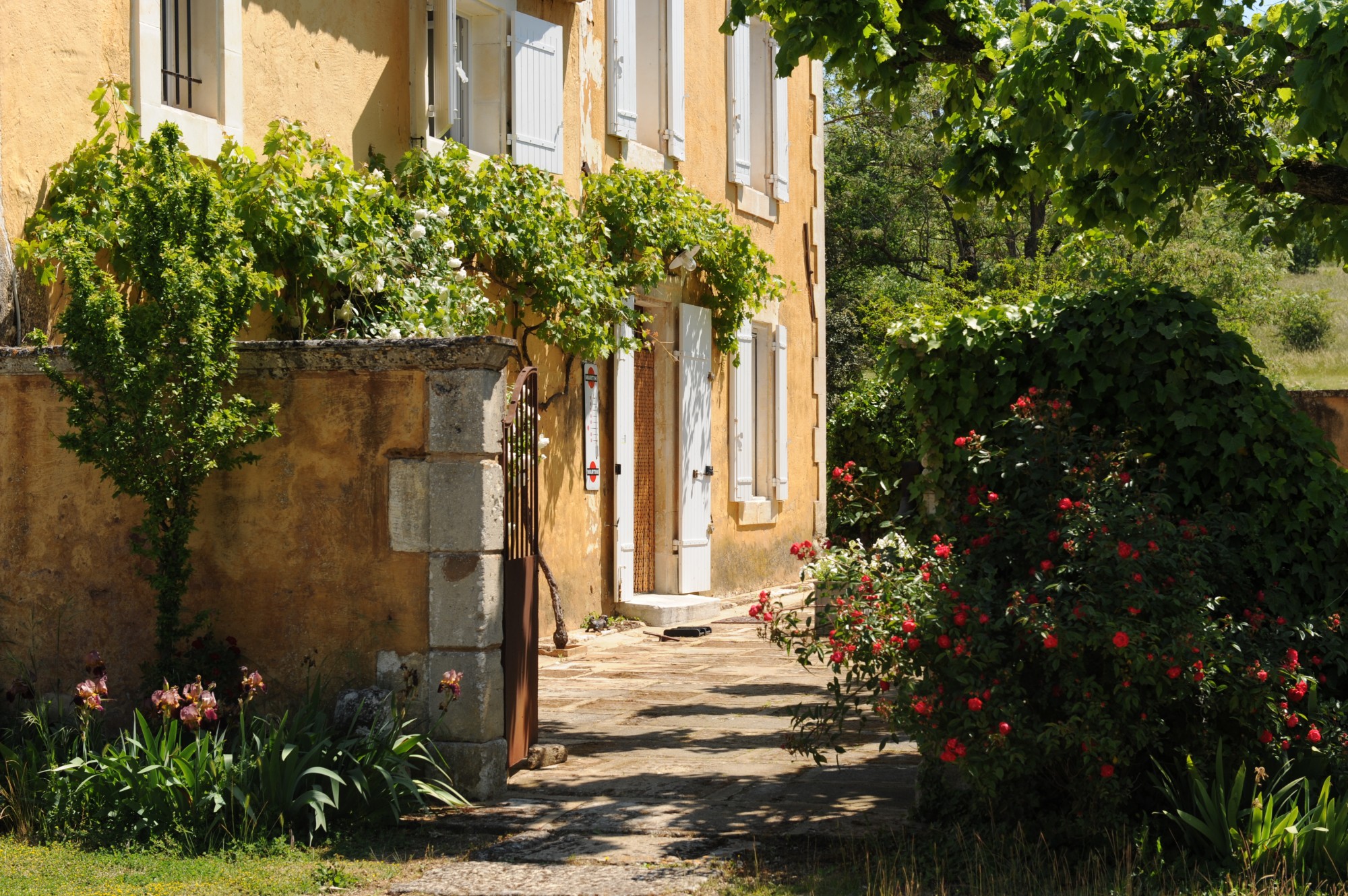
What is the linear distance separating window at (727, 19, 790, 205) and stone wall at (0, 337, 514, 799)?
8.27 m

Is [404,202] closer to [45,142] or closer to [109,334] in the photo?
[45,142]

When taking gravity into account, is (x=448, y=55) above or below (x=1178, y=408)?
above

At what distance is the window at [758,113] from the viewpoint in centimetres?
1363

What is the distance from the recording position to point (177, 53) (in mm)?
7738

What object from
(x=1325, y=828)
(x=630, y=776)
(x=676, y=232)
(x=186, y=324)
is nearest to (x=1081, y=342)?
(x=1325, y=828)

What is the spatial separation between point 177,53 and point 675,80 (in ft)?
17.7

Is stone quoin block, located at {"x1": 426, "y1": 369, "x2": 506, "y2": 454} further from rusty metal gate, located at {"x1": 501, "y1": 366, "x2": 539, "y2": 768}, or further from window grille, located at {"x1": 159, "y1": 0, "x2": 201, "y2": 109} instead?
window grille, located at {"x1": 159, "y1": 0, "x2": 201, "y2": 109}

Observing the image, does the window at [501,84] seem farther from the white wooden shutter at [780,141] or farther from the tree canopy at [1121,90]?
the white wooden shutter at [780,141]

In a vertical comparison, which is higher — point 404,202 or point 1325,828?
point 404,202

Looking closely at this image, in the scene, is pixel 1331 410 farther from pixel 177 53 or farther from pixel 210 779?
pixel 210 779

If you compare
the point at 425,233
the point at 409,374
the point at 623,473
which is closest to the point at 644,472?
the point at 623,473

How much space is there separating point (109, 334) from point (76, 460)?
0.78m

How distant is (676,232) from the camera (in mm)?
11406

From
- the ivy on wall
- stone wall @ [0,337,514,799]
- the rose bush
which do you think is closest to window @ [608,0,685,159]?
the ivy on wall
